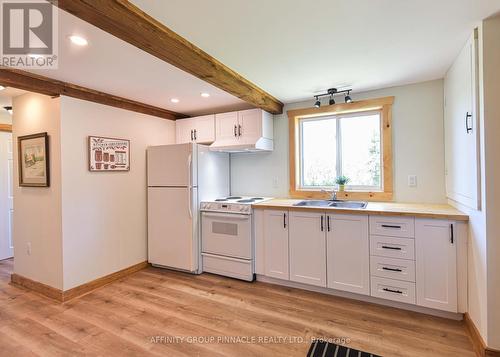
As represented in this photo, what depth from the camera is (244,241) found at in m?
3.21

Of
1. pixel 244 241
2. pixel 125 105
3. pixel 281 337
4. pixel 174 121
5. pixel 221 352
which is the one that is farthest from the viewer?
pixel 174 121

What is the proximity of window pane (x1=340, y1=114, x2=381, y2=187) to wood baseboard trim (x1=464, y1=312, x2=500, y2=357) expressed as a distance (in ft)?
5.07

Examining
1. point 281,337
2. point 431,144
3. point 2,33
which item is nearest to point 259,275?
point 281,337

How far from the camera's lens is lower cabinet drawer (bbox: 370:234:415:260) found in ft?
7.91

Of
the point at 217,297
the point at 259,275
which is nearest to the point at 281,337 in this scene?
the point at 217,297

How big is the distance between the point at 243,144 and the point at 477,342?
287 cm

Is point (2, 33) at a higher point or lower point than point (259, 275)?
higher

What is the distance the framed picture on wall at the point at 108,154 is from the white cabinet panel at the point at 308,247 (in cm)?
226

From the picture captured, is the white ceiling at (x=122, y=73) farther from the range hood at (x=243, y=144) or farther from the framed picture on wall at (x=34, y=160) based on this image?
the framed picture on wall at (x=34, y=160)

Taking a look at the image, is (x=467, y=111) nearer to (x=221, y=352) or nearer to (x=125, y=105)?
(x=221, y=352)

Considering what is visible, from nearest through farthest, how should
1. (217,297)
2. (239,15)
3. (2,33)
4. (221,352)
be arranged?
(239,15)
(2,33)
(221,352)
(217,297)

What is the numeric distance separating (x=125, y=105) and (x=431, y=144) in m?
3.71

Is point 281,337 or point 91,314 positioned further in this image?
point 91,314

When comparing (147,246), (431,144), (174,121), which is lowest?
(147,246)
